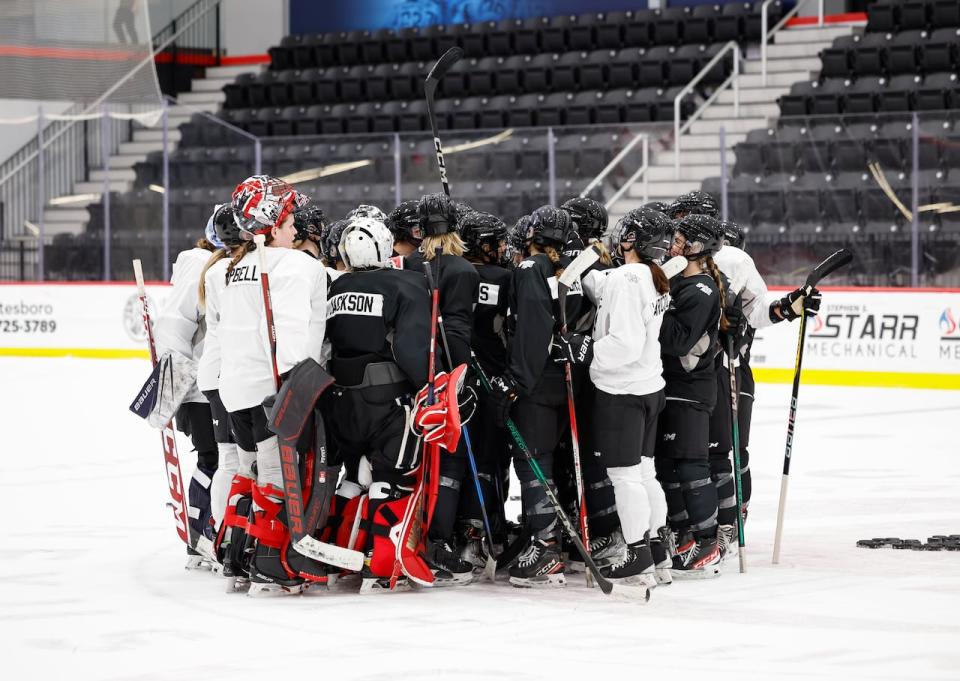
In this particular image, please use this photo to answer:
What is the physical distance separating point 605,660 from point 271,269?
1690mm

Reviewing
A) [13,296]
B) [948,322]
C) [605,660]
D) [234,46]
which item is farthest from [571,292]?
[234,46]

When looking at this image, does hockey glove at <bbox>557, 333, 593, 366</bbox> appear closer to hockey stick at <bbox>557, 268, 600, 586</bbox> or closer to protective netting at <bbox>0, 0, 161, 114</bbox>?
hockey stick at <bbox>557, 268, 600, 586</bbox>

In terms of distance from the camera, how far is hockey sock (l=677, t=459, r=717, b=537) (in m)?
4.89

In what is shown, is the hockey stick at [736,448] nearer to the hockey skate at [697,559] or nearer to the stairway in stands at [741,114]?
the hockey skate at [697,559]

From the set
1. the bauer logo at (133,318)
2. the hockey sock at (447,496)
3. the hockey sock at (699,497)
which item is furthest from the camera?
the bauer logo at (133,318)

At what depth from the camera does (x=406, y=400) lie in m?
4.59

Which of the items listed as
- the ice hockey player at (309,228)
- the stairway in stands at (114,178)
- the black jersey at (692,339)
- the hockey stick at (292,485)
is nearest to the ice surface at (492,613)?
the hockey stick at (292,485)

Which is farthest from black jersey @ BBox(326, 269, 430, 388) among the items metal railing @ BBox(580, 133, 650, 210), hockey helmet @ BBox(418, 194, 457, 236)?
metal railing @ BBox(580, 133, 650, 210)

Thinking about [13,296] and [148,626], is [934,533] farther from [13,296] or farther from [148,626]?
[13,296]

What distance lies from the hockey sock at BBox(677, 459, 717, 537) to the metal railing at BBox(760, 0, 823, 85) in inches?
422

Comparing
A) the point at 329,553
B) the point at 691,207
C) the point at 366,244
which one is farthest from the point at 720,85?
the point at 329,553

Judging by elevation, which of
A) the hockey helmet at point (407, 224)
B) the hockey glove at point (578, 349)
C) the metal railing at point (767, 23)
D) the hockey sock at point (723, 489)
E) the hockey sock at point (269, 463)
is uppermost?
the metal railing at point (767, 23)

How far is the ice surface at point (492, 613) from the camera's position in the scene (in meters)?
3.65

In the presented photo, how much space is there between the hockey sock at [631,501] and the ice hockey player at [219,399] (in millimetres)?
1244
